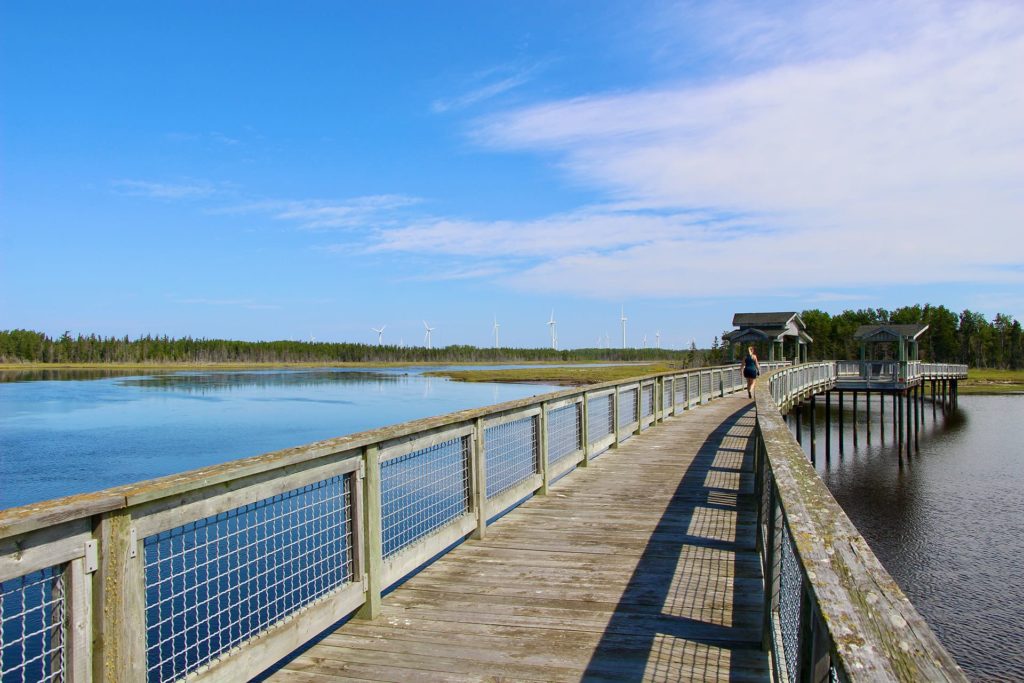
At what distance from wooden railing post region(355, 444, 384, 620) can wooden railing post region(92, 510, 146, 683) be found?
1851 mm

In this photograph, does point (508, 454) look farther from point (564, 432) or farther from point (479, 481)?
point (564, 432)

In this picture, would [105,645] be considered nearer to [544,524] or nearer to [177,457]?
[544,524]

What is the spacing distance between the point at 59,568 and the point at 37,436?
31583mm

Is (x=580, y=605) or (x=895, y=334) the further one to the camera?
(x=895, y=334)

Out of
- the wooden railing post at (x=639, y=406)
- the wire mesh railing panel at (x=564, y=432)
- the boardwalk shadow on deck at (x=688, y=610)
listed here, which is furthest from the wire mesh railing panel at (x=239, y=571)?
the wooden railing post at (x=639, y=406)

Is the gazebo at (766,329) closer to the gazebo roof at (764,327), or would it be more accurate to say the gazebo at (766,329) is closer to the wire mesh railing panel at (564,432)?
the gazebo roof at (764,327)

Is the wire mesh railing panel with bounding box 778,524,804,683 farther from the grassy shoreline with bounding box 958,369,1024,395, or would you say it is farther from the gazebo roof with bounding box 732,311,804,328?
the grassy shoreline with bounding box 958,369,1024,395

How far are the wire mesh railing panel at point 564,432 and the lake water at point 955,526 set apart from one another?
676cm

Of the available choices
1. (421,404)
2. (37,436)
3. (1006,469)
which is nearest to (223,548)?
(37,436)

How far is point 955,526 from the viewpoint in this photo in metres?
20.1

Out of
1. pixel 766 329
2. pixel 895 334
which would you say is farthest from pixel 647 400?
pixel 895 334

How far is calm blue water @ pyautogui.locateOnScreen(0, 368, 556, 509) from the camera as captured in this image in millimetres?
20844

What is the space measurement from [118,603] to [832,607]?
249cm

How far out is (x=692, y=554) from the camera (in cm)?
634
